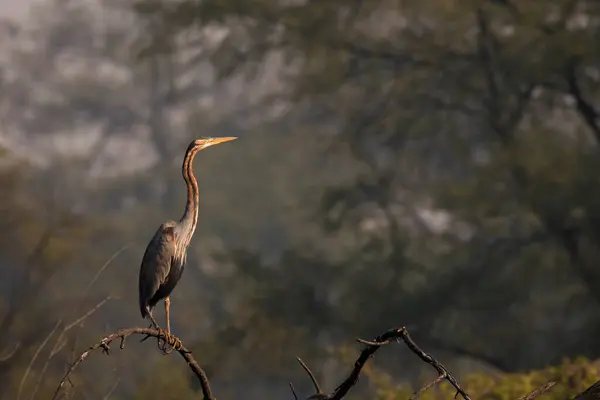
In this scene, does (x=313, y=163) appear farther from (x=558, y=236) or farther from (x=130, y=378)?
(x=558, y=236)

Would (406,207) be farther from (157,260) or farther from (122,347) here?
(122,347)

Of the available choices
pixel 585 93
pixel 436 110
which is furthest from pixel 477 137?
pixel 585 93

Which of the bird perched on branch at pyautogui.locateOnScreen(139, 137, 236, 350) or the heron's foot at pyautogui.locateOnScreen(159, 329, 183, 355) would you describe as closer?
the heron's foot at pyautogui.locateOnScreen(159, 329, 183, 355)

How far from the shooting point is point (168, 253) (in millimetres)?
2678

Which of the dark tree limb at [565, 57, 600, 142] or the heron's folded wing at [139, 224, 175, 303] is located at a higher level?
the heron's folded wing at [139, 224, 175, 303]

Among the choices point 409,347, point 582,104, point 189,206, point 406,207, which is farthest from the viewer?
point 406,207

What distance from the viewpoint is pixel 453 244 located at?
10734 millimetres

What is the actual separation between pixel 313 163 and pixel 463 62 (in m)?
7.26

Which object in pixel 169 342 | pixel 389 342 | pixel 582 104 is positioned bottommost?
pixel 582 104

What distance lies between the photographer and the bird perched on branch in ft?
8.56

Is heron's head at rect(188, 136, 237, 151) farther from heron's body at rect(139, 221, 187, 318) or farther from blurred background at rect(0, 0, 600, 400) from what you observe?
blurred background at rect(0, 0, 600, 400)

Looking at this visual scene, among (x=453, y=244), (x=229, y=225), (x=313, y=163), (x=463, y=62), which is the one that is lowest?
(x=229, y=225)

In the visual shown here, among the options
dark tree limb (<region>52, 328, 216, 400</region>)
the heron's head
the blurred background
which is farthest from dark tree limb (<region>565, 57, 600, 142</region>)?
dark tree limb (<region>52, 328, 216, 400</region>)

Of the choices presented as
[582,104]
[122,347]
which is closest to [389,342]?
[122,347]
